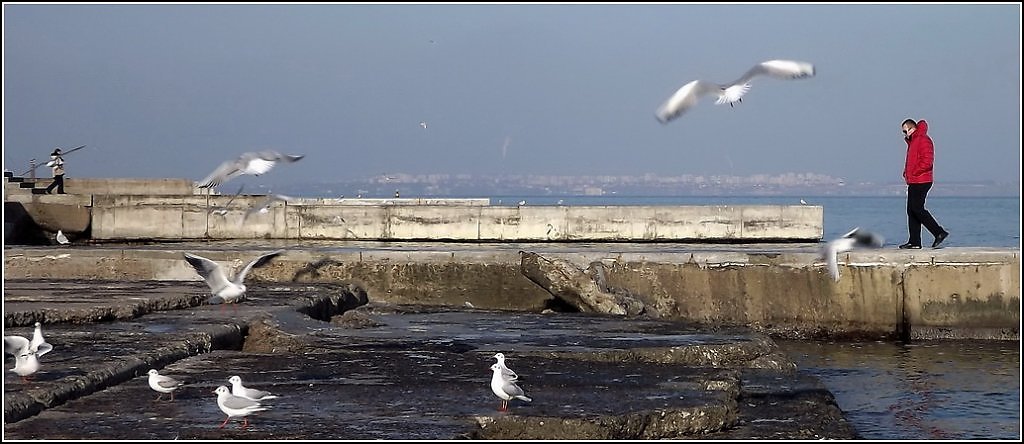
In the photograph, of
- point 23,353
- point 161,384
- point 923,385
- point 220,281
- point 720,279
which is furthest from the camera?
point 720,279

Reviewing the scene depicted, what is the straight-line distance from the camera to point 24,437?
621 cm

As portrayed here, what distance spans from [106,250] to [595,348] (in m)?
7.57

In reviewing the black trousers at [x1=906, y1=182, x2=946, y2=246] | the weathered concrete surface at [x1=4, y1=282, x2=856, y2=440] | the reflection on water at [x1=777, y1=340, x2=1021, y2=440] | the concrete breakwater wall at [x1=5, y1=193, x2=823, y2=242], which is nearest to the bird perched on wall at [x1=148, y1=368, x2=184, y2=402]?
the weathered concrete surface at [x1=4, y1=282, x2=856, y2=440]

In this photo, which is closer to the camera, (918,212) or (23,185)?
(918,212)

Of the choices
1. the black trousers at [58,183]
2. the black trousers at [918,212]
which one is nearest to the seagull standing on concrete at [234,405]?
the black trousers at [918,212]

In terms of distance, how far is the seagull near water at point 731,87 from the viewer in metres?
7.73

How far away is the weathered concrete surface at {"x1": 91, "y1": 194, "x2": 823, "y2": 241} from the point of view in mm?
20406

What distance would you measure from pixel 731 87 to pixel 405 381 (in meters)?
2.55

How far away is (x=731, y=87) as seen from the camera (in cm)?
785

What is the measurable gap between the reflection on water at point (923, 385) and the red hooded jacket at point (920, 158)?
75.7 inches

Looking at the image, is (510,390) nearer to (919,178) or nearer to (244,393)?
(244,393)

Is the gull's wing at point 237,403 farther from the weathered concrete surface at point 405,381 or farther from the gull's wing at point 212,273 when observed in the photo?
the gull's wing at point 212,273

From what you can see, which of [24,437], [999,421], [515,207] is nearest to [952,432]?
[999,421]

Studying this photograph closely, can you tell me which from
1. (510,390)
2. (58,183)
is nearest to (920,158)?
(510,390)
